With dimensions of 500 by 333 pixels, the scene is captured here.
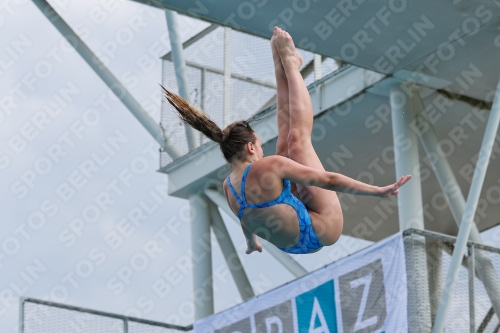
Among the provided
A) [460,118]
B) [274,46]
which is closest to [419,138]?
[460,118]

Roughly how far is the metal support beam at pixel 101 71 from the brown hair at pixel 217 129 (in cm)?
741

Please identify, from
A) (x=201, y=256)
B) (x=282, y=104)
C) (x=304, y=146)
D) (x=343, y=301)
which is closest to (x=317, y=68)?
(x=343, y=301)

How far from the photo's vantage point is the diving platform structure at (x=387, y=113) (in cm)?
1176

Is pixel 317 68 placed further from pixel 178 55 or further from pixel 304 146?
pixel 304 146

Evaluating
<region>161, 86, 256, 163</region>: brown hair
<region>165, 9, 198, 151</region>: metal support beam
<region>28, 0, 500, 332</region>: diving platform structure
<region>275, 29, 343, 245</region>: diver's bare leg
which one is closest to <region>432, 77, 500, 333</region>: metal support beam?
<region>28, 0, 500, 332</region>: diving platform structure

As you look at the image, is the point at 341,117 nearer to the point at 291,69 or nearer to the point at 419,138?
the point at 419,138

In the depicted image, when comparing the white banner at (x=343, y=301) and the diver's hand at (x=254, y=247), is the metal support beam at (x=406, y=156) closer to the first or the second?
the white banner at (x=343, y=301)

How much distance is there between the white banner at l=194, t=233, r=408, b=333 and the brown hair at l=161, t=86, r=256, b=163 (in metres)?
3.95

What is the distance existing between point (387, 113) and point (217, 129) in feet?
22.1

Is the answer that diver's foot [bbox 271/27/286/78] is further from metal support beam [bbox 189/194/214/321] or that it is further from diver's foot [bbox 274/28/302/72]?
metal support beam [bbox 189/194/214/321]

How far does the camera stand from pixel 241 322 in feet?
44.1

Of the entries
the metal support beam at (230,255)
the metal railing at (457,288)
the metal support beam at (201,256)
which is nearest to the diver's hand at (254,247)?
the metal railing at (457,288)

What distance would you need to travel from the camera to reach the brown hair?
25.5 ft

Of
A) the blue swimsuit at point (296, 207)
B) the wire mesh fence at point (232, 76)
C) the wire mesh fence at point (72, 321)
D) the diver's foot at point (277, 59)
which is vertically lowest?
the blue swimsuit at point (296, 207)
